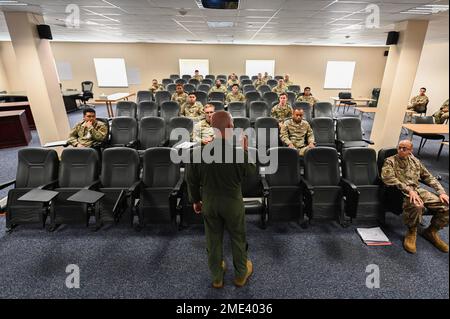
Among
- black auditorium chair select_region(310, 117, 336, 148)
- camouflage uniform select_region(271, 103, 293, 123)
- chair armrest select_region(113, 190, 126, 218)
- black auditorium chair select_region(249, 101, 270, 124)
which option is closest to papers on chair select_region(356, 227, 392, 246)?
black auditorium chair select_region(310, 117, 336, 148)

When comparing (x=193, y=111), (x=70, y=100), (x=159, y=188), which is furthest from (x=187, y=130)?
(x=70, y=100)

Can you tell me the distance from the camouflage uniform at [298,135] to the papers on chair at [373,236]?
155 cm

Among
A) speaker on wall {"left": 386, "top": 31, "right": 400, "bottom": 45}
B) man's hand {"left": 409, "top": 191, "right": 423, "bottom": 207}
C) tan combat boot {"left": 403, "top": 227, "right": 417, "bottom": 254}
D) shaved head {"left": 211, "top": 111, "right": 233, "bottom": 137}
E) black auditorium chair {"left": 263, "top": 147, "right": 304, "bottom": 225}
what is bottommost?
tan combat boot {"left": 403, "top": 227, "right": 417, "bottom": 254}

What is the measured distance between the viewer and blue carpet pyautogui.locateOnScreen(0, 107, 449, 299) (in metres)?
2.18

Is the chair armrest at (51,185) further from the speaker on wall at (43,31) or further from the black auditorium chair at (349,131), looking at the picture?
the black auditorium chair at (349,131)

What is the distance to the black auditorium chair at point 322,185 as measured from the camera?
9.40 feet

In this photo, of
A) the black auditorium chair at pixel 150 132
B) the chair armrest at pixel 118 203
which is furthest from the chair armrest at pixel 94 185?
the black auditorium chair at pixel 150 132

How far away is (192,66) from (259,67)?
3.26m

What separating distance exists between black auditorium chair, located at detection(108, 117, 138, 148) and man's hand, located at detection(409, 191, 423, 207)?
13.1ft

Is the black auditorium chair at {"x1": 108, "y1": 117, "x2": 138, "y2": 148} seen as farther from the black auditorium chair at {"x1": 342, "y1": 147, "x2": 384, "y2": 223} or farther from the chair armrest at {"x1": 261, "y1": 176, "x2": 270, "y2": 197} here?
the black auditorium chair at {"x1": 342, "y1": 147, "x2": 384, "y2": 223}

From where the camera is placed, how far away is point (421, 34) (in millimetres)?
4852

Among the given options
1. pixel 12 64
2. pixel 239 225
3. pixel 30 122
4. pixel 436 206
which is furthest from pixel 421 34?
pixel 12 64

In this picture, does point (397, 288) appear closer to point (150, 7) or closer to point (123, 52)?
point (150, 7)

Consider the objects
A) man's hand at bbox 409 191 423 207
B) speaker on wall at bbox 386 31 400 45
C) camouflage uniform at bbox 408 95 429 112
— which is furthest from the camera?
camouflage uniform at bbox 408 95 429 112
